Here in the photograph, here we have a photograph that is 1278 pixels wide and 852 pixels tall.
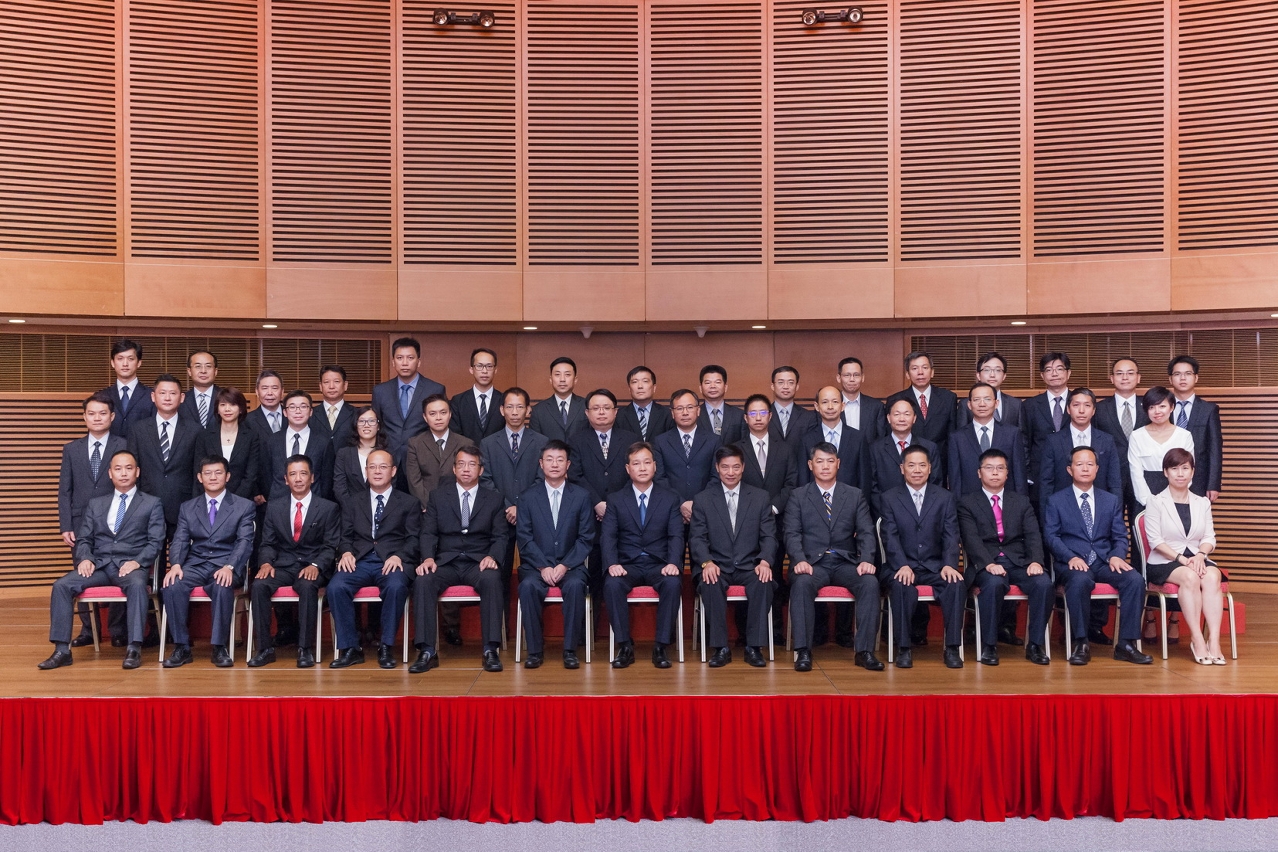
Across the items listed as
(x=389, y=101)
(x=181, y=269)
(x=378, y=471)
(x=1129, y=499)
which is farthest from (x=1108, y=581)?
(x=181, y=269)

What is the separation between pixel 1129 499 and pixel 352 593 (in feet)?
13.8

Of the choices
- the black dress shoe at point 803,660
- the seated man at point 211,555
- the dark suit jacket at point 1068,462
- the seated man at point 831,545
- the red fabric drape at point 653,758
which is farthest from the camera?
the dark suit jacket at point 1068,462

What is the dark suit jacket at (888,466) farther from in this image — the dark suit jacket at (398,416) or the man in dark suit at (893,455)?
the dark suit jacket at (398,416)

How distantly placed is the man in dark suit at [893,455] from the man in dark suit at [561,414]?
165 centimetres

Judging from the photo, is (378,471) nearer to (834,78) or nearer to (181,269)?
(181,269)

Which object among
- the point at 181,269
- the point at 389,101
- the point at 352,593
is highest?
the point at 389,101

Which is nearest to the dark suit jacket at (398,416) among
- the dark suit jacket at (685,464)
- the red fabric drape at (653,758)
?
the dark suit jacket at (685,464)

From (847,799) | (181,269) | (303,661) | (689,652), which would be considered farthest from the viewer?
(181,269)

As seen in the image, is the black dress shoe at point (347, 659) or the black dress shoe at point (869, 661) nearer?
the black dress shoe at point (869, 661)

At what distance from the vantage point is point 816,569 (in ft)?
16.0

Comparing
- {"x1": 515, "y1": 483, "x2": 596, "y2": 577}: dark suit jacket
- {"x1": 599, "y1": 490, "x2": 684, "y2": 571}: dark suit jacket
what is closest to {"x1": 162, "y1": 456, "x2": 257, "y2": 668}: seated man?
{"x1": 515, "y1": 483, "x2": 596, "y2": 577}: dark suit jacket

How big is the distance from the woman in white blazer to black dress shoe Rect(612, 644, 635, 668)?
2.65 metres

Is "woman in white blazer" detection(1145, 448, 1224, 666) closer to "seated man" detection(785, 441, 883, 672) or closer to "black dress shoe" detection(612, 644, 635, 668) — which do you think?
"seated man" detection(785, 441, 883, 672)

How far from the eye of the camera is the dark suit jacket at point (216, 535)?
193 inches
